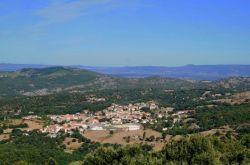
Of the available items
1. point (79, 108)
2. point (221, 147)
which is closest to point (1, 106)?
point (79, 108)

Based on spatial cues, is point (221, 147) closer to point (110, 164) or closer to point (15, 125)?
point (110, 164)

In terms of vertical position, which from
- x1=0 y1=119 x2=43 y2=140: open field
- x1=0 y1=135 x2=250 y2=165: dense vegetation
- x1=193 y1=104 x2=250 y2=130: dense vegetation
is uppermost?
x1=0 y1=135 x2=250 y2=165: dense vegetation

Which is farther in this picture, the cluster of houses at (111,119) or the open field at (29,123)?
the cluster of houses at (111,119)

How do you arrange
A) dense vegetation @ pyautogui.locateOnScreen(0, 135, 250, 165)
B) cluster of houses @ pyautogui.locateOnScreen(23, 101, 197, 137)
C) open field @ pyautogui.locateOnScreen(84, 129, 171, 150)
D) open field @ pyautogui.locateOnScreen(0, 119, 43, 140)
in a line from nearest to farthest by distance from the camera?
dense vegetation @ pyautogui.locateOnScreen(0, 135, 250, 165) < open field @ pyautogui.locateOnScreen(84, 129, 171, 150) < open field @ pyautogui.locateOnScreen(0, 119, 43, 140) < cluster of houses @ pyautogui.locateOnScreen(23, 101, 197, 137)

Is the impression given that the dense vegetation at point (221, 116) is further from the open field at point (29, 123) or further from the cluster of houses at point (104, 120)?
the open field at point (29, 123)

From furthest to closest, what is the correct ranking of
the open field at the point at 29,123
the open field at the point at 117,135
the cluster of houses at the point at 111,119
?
the cluster of houses at the point at 111,119 → the open field at the point at 29,123 → the open field at the point at 117,135

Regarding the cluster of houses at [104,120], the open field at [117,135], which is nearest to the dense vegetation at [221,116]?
the open field at [117,135]

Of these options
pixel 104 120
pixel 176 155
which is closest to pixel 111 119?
pixel 104 120

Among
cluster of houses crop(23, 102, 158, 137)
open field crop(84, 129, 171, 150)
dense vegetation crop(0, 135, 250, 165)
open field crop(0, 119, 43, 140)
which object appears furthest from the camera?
cluster of houses crop(23, 102, 158, 137)

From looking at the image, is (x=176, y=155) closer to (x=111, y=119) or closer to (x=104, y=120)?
(x=104, y=120)

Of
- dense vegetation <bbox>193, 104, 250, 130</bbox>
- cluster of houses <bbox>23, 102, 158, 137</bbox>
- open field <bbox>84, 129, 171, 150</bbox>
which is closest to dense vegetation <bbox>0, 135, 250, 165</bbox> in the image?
open field <bbox>84, 129, 171, 150</bbox>

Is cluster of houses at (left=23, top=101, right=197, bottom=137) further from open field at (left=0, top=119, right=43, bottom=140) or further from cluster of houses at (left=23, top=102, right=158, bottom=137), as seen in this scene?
open field at (left=0, top=119, right=43, bottom=140)
